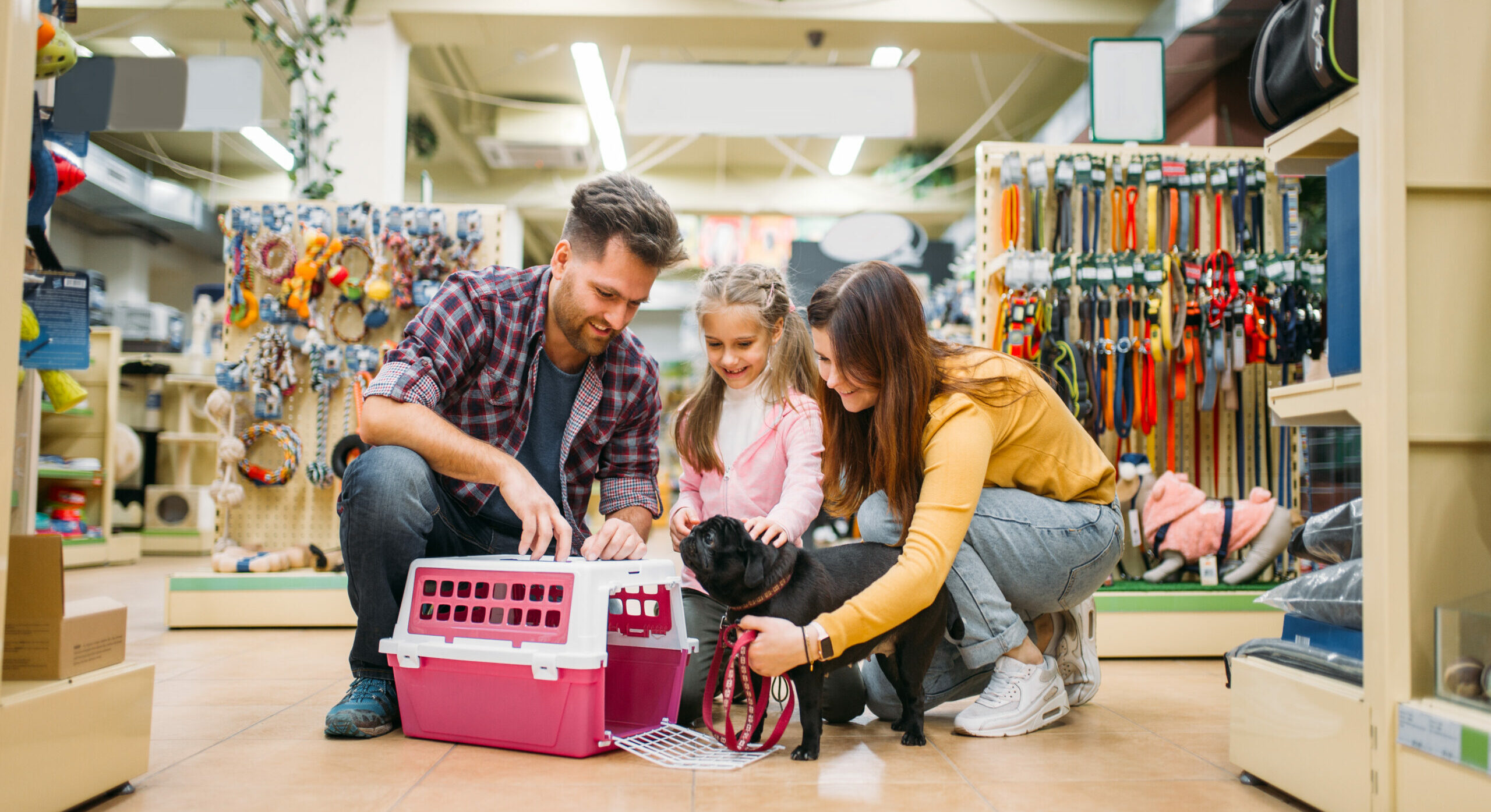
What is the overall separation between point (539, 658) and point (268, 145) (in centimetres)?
820

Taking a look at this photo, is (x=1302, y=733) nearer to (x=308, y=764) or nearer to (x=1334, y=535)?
(x=1334, y=535)

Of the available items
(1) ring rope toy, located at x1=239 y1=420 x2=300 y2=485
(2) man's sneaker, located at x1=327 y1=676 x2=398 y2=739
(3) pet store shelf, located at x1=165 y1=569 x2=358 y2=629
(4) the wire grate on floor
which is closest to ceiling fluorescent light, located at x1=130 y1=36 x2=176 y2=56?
(1) ring rope toy, located at x1=239 y1=420 x2=300 y2=485

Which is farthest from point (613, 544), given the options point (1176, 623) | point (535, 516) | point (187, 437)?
point (187, 437)

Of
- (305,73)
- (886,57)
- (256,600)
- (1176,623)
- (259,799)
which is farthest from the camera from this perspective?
(886,57)

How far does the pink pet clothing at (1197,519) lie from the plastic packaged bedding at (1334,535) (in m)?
1.54

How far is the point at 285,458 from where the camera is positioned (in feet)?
12.0

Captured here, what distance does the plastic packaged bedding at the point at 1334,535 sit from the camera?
1.51 meters

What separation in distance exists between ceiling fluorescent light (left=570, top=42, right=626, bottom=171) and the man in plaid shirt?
437 cm

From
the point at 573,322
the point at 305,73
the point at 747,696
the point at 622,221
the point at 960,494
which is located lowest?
the point at 747,696

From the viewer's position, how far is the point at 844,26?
18.2 ft

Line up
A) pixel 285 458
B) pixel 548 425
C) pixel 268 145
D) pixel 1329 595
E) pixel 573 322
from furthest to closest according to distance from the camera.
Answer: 1. pixel 268 145
2. pixel 285 458
3. pixel 548 425
4. pixel 573 322
5. pixel 1329 595

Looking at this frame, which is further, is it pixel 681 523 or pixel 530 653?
pixel 681 523

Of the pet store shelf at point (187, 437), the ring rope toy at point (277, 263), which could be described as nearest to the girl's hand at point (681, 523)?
the ring rope toy at point (277, 263)

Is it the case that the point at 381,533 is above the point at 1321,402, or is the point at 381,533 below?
below
